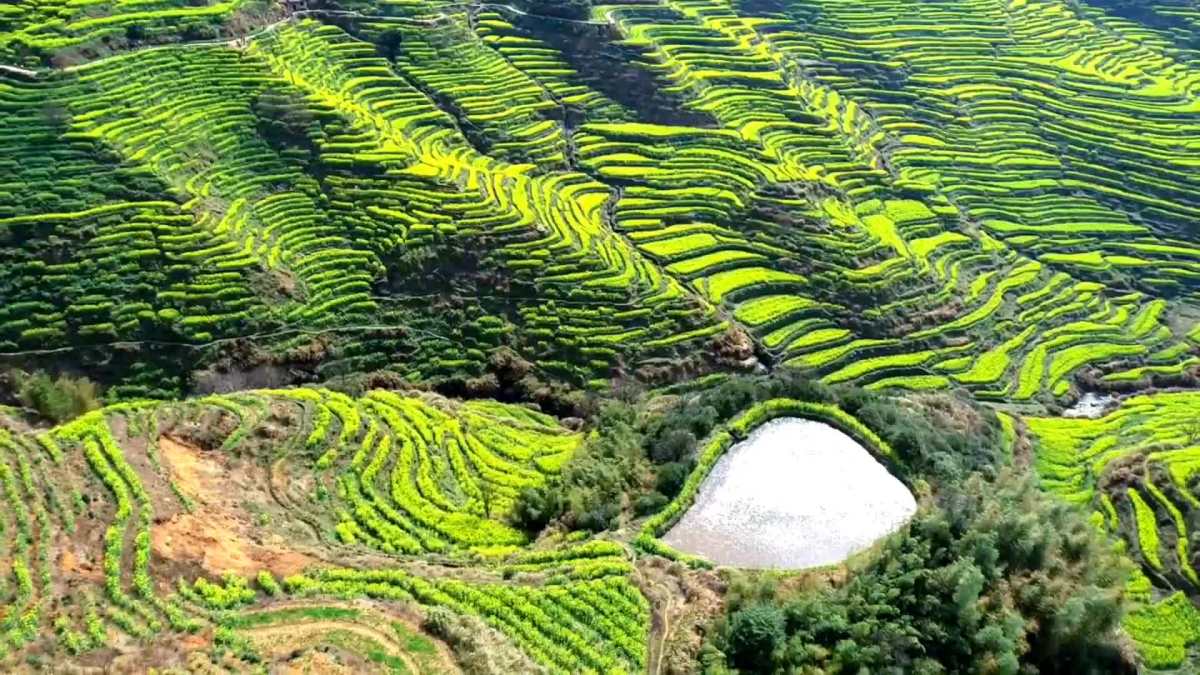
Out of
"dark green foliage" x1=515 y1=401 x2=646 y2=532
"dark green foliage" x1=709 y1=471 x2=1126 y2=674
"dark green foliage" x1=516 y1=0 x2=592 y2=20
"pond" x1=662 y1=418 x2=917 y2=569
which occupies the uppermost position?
"dark green foliage" x1=516 y1=0 x2=592 y2=20

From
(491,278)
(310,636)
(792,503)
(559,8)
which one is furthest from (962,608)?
(559,8)

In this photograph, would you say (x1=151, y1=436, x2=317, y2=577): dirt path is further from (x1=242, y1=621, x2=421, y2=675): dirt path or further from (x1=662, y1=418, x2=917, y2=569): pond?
(x1=662, y1=418, x2=917, y2=569): pond

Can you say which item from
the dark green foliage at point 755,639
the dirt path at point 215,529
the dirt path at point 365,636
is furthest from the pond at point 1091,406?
the dirt path at point 215,529

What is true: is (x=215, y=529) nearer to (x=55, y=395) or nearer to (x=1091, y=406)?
(x=55, y=395)

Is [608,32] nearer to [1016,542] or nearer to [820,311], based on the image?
[820,311]

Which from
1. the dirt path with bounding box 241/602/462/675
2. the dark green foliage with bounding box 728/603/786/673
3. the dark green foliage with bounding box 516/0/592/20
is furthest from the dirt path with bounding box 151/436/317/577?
the dark green foliage with bounding box 516/0/592/20

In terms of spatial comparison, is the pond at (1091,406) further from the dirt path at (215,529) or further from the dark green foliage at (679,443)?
the dirt path at (215,529)

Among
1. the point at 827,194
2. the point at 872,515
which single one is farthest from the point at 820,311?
the point at 872,515
